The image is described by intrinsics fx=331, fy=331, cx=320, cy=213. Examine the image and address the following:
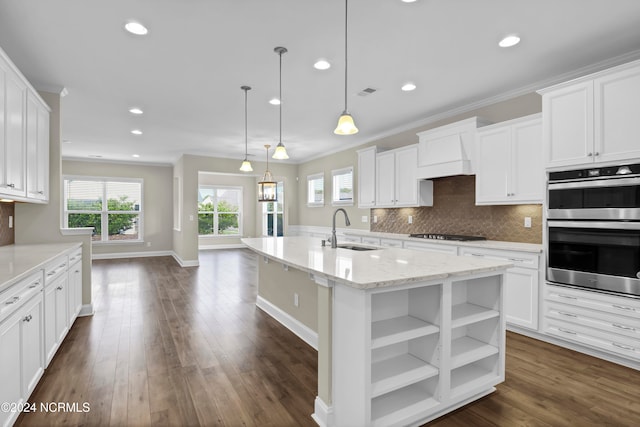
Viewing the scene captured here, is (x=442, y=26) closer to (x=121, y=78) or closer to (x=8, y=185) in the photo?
(x=121, y=78)

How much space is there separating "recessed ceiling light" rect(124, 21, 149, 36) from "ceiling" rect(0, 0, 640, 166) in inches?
2.6

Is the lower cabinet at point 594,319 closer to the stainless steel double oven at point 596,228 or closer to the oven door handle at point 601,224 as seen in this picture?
the stainless steel double oven at point 596,228

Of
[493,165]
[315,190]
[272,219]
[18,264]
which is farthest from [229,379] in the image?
[272,219]

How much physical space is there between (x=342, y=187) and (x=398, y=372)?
5652 millimetres

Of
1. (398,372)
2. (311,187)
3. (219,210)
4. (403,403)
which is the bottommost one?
(403,403)

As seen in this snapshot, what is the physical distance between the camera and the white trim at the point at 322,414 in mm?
1930

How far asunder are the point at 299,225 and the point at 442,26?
701cm

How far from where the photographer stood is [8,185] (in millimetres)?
2705

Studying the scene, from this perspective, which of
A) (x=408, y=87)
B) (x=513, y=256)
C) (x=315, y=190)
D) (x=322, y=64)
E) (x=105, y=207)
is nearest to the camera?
(x=322, y=64)

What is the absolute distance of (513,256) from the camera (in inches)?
136

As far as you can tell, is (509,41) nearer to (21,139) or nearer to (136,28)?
(136,28)

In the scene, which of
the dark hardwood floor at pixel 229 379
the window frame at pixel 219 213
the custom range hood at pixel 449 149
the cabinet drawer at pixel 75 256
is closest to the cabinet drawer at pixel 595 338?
the dark hardwood floor at pixel 229 379

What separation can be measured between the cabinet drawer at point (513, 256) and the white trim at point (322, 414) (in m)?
2.39

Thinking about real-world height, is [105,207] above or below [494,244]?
above
